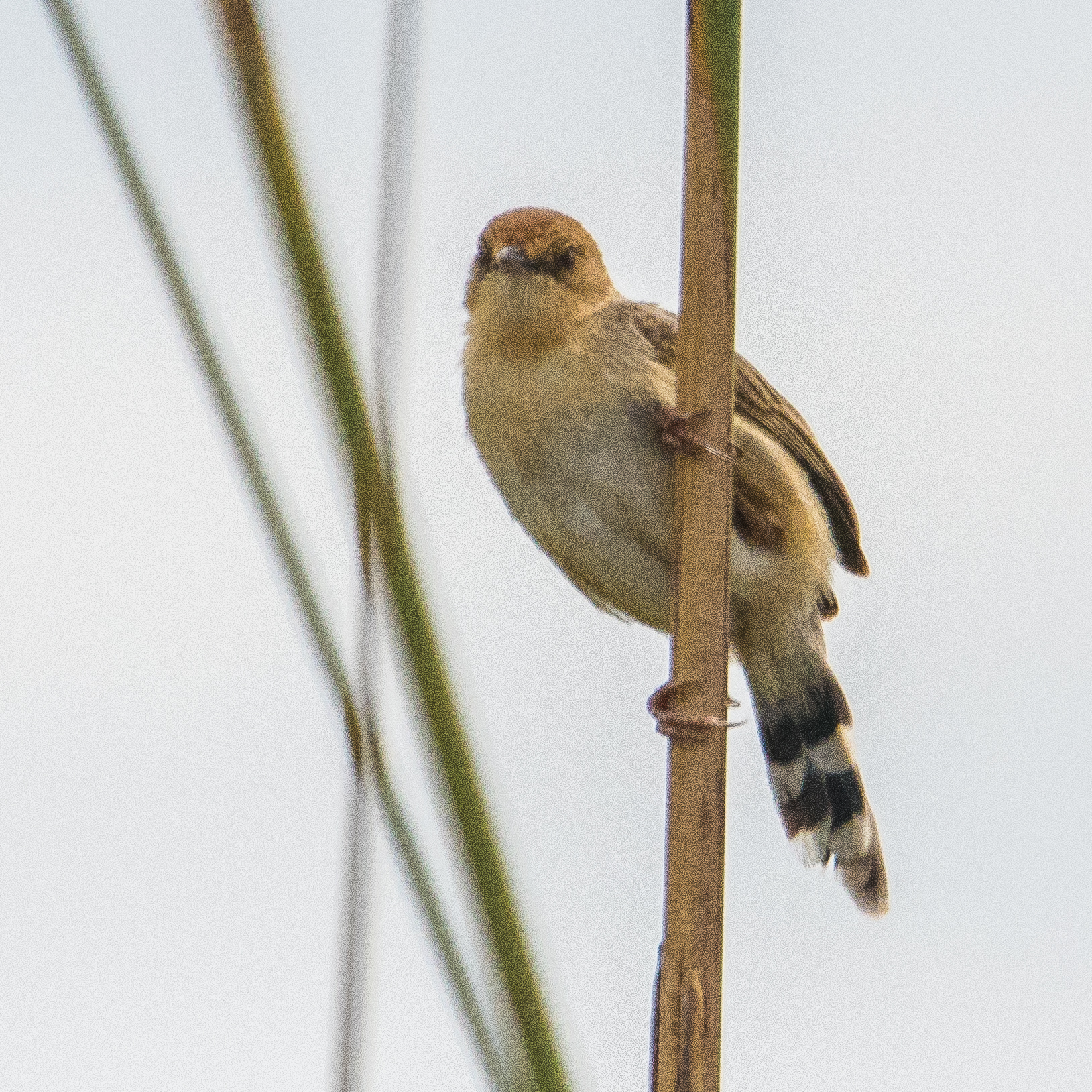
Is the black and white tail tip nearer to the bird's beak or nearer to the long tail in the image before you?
the long tail

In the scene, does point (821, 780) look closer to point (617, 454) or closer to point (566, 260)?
point (617, 454)

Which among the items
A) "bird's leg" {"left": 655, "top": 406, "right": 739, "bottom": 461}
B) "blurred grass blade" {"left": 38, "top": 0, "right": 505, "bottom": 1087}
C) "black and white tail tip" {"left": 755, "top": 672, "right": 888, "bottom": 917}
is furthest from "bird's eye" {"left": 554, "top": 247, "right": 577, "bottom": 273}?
"blurred grass blade" {"left": 38, "top": 0, "right": 505, "bottom": 1087}

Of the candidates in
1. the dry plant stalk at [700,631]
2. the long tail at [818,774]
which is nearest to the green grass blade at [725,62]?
the dry plant stalk at [700,631]

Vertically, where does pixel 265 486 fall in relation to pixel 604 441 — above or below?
below

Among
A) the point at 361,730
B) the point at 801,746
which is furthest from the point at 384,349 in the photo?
the point at 801,746

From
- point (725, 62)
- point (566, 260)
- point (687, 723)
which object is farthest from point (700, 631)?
point (566, 260)

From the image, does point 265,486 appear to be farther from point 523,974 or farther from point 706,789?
point 706,789

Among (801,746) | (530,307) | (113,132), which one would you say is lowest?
(113,132)
